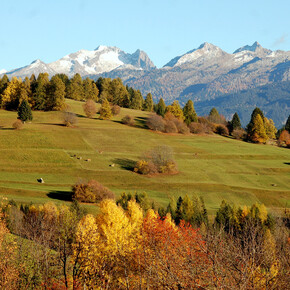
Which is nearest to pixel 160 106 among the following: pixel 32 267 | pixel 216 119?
pixel 216 119

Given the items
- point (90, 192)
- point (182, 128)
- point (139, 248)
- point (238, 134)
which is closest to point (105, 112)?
point (182, 128)

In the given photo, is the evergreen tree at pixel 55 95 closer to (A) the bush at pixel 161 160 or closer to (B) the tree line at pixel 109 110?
(B) the tree line at pixel 109 110

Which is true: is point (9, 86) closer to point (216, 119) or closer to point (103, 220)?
point (216, 119)

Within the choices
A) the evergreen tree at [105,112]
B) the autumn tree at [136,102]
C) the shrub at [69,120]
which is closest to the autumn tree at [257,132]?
the evergreen tree at [105,112]

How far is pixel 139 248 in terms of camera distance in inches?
1036

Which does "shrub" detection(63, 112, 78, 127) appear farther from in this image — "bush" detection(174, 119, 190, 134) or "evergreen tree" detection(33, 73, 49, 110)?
"bush" detection(174, 119, 190, 134)

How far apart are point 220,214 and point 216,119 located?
9921 cm

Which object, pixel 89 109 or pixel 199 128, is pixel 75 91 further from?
pixel 199 128

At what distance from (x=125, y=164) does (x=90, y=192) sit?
21.8 meters

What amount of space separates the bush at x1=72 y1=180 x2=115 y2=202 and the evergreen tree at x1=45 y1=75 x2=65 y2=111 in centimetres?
6574

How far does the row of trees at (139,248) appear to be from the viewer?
1221cm

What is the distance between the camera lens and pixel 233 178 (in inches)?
3130

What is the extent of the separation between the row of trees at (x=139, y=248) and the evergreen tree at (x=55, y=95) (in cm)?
7133

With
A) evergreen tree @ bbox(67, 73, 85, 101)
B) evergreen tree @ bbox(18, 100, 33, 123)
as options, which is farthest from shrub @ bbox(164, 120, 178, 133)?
evergreen tree @ bbox(67, 73, 85, 101)
